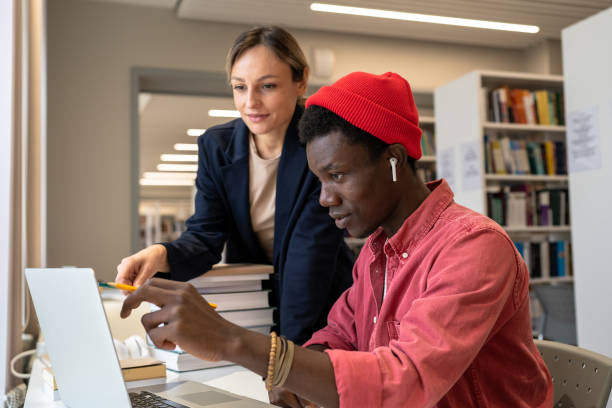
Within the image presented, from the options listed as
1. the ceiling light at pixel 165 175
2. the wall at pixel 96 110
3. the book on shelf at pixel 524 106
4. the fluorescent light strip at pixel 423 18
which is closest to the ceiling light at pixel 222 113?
the wall at pixel 96 110

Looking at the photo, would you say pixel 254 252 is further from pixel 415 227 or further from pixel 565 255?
pixel 565 255

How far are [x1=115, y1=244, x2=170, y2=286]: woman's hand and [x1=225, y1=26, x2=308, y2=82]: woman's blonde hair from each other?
0.51 metres

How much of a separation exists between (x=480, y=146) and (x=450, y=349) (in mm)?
3843

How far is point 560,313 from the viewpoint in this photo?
3.71 m

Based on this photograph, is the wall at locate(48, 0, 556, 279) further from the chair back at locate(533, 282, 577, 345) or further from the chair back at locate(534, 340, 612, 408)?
the chair back at locate(534, 340, 612, 408)

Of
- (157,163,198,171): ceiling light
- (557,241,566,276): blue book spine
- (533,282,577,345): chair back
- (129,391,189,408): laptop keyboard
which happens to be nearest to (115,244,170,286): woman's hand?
(129,391,189,408): laptop keyboard

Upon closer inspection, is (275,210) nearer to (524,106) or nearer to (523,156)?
(523,156)

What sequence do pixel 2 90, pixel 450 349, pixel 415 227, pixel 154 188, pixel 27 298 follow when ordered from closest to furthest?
pixel 450 349
pixel 415 227
pixel 2 90
pixel 27 298
pixel 154 188

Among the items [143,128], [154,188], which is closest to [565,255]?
[143,128]

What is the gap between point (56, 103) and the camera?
476 cm

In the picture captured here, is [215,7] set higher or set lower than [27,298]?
higher

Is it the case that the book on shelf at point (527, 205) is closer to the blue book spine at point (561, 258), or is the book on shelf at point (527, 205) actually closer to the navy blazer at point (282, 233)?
the blue book spine at point (561, 258)

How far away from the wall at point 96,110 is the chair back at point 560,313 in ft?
10.3

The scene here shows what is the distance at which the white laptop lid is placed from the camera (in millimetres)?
774
